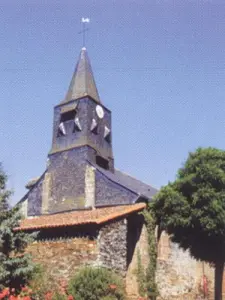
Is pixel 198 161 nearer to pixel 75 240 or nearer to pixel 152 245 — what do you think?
pixel 152 245

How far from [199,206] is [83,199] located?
7.04 meters

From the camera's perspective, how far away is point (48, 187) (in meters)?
25.2

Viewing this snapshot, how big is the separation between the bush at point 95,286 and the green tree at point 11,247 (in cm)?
169

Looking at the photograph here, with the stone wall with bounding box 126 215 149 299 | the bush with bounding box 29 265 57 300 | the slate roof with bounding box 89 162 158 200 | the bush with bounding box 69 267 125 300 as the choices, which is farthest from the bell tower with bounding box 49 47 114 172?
the bush with bounding box 69 267 125 300

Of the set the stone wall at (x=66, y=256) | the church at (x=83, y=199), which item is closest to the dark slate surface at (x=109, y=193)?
the church at (x=83, y=199)

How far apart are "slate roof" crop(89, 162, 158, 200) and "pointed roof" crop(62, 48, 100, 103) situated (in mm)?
4702

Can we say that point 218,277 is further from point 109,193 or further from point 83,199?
point 83,199

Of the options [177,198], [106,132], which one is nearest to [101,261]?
[177,198]

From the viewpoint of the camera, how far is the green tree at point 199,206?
18594 millimetres

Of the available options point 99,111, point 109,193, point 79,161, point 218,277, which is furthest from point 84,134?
point 218,277

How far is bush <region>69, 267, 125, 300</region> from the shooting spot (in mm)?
14320

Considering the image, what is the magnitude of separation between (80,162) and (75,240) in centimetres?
728

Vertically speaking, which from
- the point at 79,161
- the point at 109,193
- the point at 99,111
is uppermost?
the point at 99,111

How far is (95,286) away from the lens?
14.5 m
